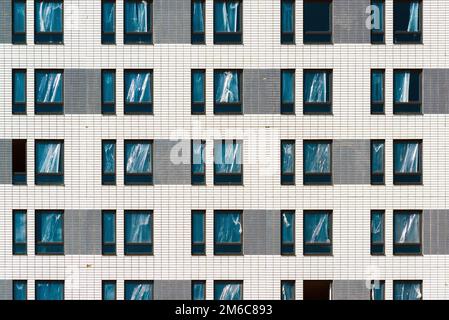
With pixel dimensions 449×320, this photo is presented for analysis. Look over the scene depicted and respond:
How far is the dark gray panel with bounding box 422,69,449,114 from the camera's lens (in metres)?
20.6

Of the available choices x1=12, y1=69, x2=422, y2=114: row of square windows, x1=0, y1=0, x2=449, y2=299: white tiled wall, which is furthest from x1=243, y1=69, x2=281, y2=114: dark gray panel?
x1=0, y1=0, x2=449, y2=299: white tiled wall

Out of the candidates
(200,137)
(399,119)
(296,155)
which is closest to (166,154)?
(200,137)

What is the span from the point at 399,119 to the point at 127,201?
33.3ft

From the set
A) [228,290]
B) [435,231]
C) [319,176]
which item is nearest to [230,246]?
[228,290]

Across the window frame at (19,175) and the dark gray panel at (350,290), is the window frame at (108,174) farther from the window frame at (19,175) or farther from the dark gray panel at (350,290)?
the dark gray panel at (350,290)

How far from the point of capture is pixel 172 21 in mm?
20594

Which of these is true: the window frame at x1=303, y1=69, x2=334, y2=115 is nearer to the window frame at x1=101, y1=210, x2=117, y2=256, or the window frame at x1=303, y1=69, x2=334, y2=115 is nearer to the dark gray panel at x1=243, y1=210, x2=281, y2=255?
the dark gray panel at x1=243, y1=210, x2=281, y2=255

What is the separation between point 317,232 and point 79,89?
393 inches

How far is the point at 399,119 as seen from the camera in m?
20.5

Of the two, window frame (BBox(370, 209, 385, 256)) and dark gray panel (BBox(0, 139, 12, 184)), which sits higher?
dark gray panel (BBox(0, 139, 12, 184))

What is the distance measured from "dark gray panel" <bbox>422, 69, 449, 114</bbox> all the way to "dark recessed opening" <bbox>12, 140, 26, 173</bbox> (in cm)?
1449

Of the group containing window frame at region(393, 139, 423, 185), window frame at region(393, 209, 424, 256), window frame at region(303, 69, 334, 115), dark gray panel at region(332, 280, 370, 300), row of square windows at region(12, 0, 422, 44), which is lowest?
dark gray panel at region(332, 280, 370, 300)

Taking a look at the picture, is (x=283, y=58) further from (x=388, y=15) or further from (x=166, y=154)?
(x=166, y=154)
